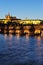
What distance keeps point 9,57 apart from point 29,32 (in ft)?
333

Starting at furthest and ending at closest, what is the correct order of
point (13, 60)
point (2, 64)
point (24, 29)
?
point (24, 29), point (13, 60), point (2, 64)

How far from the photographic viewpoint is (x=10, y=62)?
50.9 meters

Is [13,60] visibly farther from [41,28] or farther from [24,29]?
[24,29]

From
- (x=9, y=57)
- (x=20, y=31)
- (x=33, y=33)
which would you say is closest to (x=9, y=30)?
(x=20, y=31)

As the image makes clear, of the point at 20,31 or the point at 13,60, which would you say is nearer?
the point at 13,60

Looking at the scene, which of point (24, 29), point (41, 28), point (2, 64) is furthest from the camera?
point (24, 29)

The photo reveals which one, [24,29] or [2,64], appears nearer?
[2,64]

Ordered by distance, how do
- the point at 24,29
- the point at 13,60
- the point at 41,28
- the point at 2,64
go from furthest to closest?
the point at 24,29, the point at 41,28, the point at 13,60, the point at 2,64

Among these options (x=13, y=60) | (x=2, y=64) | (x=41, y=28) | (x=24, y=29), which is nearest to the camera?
(x=2, y=64)

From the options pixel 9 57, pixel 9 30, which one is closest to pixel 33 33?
pixel 9 30

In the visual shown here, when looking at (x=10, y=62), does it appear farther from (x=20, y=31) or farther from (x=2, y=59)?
(x=20, y=31)

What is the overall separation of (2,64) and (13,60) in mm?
4589

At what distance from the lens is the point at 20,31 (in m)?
164

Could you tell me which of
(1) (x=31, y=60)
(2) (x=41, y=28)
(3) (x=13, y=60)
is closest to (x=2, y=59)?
(3) (x=13, y=60)
